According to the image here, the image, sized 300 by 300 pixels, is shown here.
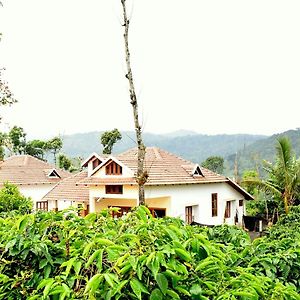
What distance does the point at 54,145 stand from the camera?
35.9 m

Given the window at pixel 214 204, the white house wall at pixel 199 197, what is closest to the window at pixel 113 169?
the white house wall at pixel 199 197

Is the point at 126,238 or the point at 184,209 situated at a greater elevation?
the point at 126,238

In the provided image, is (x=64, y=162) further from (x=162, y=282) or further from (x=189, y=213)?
(x=162, y=282)

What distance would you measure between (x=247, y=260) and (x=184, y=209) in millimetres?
16534

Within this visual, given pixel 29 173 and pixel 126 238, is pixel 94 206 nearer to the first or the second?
pixel 29 173

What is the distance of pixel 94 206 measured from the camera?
1889 cm

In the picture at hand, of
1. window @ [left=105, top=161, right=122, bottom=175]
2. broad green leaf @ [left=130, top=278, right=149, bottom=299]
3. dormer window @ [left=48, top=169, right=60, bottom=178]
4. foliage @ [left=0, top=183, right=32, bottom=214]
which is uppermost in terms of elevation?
broad green leaf @ [left=130, top=278, right=149, bottom=299]

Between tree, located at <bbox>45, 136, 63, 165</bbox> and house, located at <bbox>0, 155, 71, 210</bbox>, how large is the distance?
22.1ft

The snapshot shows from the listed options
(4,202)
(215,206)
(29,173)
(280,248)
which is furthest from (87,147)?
(280,248)

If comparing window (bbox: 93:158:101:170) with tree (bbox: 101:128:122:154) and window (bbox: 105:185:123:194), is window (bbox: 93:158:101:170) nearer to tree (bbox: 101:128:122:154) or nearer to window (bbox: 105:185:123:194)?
window (bbox: 105:185:123:194)

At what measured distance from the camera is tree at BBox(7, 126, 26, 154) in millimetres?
33969

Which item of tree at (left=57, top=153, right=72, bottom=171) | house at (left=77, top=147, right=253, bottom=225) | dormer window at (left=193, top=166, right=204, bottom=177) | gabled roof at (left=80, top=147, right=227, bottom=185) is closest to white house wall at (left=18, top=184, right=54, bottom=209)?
tree at (left=57, top=153, right=72, bottom=171)

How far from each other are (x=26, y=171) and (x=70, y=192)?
708 centimetres

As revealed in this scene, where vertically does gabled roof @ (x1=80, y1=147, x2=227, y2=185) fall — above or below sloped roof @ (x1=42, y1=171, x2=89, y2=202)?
above
